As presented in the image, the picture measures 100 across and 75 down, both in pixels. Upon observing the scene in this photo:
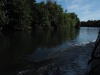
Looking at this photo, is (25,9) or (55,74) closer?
(55,74)

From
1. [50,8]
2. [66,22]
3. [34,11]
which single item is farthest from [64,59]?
[66,22]

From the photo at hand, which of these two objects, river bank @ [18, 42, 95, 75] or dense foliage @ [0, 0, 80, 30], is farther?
dense foliage @ [0, 0, 80, 30]

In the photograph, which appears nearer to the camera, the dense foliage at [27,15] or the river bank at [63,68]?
the river bank at [63,68]

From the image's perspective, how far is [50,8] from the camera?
10644 cm

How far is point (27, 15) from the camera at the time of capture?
2849 inches

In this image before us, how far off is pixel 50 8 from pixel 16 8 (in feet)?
127

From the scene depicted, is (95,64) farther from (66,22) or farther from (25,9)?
(66,22)

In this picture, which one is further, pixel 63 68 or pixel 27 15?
pixel 27 15

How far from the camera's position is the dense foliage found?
67744mm

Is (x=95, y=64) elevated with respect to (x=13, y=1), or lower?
lower

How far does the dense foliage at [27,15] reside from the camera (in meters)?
67.7

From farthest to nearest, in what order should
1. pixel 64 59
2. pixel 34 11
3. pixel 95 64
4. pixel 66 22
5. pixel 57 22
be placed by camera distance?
pixel 66 22 < pixel 57 22 < pixel 34 11 < pixel 64 59 < pixel 95 64

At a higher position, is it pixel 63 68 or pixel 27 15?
pixel 27 15

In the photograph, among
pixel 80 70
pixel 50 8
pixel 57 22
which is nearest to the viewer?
pixel 80 70
